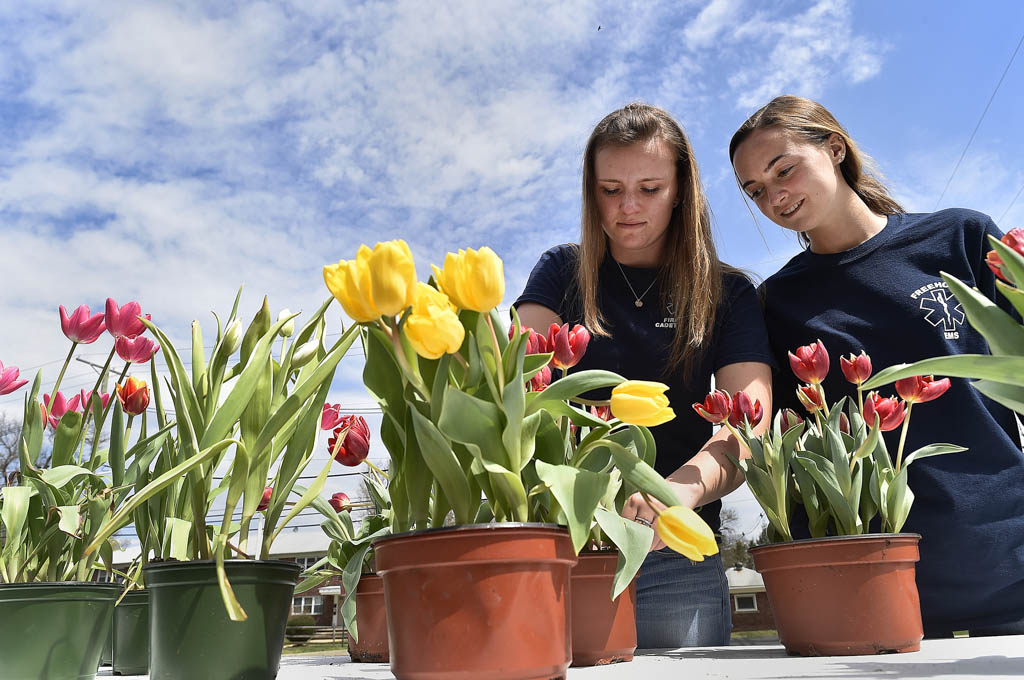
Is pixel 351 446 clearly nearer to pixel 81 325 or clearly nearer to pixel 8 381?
pixel 81 325

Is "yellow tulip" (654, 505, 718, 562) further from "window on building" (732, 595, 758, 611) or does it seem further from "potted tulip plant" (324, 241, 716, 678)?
"window on building" (732, 595, 758, 611)

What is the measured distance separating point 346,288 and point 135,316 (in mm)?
468

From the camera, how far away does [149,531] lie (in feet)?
2.61

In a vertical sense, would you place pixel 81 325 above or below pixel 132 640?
above

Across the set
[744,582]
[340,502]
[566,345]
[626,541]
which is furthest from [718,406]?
[744,582]

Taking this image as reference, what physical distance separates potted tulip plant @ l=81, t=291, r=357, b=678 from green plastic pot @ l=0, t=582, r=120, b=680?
49 mm

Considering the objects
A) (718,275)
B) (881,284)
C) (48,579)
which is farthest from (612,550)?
(881,284)

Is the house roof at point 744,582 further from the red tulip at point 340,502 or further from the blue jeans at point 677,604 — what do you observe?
the red tulip at point 340,502

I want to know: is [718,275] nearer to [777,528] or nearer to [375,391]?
[777,528]

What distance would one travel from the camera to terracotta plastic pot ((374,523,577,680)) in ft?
1.69

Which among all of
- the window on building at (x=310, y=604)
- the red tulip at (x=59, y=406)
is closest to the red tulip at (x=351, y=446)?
the red tulip at (x=59, y=406)

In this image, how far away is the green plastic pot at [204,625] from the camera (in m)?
0.60

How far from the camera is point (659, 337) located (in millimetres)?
1460

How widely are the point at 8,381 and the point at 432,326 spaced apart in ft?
2.61
